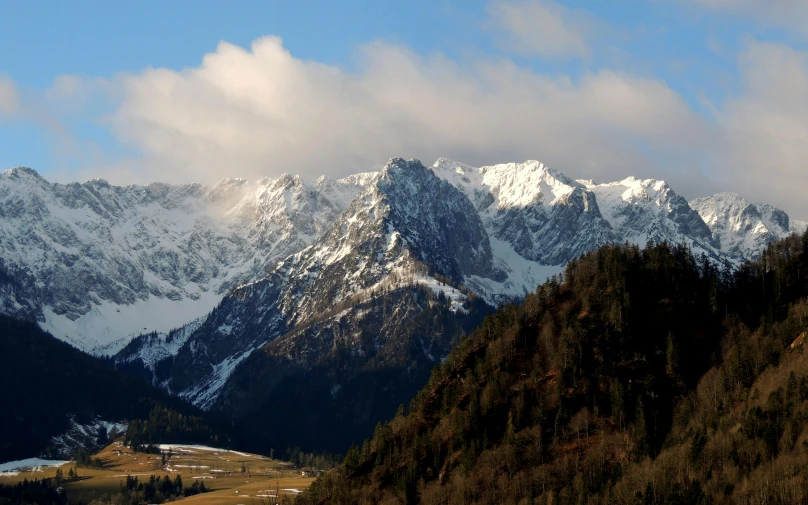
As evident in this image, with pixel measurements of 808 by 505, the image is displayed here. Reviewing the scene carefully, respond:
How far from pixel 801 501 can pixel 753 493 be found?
943 centimetres

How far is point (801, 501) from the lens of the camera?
19088cm

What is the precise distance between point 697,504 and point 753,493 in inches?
404

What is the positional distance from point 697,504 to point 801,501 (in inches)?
721

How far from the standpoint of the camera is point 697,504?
199 metres

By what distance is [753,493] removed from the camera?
198 meters
